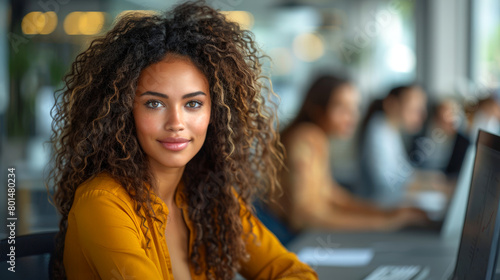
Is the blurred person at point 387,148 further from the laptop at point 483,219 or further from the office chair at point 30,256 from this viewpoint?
the office chair at point 30,256

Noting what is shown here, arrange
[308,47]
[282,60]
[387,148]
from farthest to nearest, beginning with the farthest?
[308,47]
[282,60]
[387,148]

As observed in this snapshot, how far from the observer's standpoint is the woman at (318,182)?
2592 millimetres

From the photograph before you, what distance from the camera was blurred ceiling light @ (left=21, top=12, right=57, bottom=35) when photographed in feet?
13.2

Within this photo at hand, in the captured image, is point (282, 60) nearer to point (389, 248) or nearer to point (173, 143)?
point (389, 248)

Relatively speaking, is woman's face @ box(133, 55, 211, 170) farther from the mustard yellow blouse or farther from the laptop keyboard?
the laptop keyboard

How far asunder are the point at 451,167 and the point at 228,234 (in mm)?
3039

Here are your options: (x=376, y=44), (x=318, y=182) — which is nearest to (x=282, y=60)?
(x=376, y=44)

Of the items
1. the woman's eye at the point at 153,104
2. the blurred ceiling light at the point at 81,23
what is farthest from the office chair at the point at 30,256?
the blurred ceiling light at the point at 81,23

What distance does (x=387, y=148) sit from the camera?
3.89m

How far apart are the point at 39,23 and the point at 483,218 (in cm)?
377

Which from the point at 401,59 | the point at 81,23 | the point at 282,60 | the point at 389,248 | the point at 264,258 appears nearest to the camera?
the point at 264,258

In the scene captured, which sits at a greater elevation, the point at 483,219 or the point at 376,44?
the point at 376,44

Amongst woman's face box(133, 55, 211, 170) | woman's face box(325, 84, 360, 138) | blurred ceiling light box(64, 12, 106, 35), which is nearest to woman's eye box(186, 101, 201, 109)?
woman's face box(133, 55, 211, 170)

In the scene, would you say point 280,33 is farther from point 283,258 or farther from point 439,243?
point 283,258
